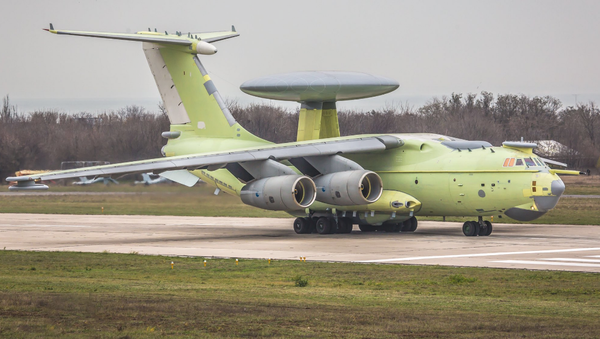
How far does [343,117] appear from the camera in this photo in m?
52.5

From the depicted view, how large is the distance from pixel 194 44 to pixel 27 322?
1837 centimetres

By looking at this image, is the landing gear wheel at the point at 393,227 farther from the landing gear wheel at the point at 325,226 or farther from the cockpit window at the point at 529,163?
the cockpit window at the point at 529,163

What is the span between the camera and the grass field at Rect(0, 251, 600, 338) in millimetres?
8320

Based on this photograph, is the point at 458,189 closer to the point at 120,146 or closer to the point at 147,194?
the point at 147,194

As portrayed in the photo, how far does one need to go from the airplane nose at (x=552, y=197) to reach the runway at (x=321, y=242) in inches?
38.6

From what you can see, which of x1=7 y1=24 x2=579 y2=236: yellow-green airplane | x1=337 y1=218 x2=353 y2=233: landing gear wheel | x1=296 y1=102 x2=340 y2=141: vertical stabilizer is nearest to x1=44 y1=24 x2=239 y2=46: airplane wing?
x1=7 y1=24 x2=579 y2=236: yellow-green airplane

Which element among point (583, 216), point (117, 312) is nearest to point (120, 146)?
point (583, 216)

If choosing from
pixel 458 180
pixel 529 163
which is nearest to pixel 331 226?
pixel 458 180

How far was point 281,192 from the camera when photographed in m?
22.3

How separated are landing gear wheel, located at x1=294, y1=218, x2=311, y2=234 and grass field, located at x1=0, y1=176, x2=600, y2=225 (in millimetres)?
2496

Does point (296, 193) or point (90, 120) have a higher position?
point (90, 120)

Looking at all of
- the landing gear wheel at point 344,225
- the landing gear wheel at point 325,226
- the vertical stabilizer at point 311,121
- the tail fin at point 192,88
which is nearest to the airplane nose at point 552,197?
the landing gear wheel at point 344,225

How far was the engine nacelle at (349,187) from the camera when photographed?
22438 mm

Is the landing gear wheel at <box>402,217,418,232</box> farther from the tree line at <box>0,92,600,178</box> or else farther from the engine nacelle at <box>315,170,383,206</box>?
the tree line at <box>0,92,600,178</box>
